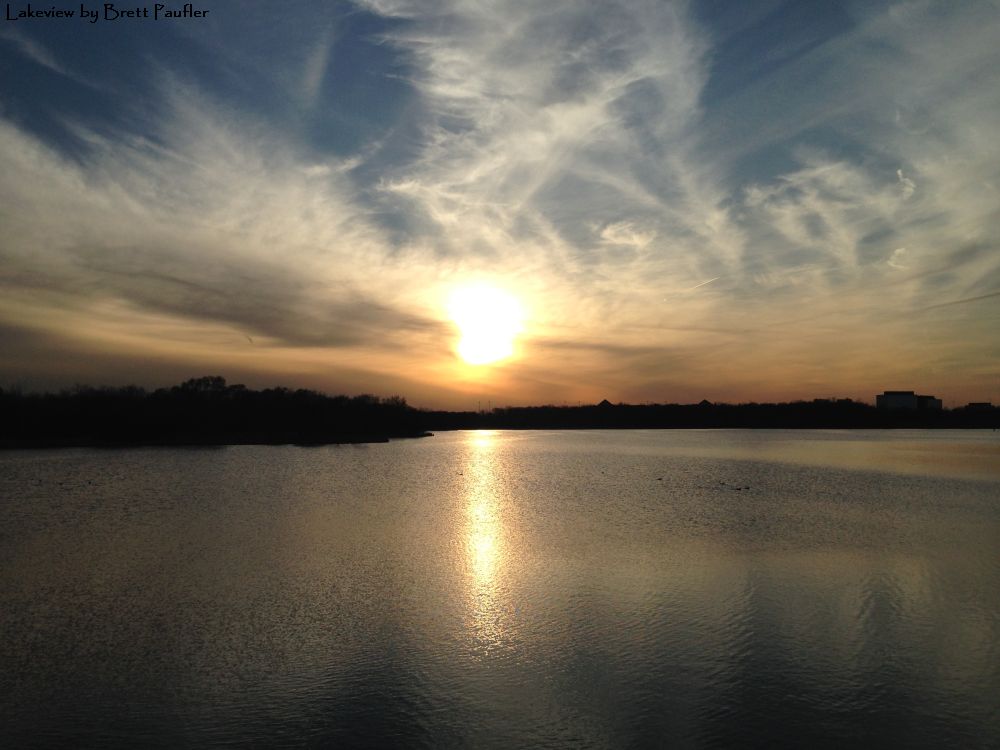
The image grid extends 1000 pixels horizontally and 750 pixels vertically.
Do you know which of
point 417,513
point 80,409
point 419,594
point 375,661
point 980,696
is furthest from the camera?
point 80,409

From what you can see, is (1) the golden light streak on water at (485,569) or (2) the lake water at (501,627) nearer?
(2) the lake water at (501,627)

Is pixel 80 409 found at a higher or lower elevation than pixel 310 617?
higher

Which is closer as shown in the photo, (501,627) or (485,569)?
(501,627)

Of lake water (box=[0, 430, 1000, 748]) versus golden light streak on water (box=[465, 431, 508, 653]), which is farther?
golden light streak on water (box=[465, 431, 508, 653])

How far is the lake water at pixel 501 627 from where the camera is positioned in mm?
9250

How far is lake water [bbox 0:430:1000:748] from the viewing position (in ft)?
30.3

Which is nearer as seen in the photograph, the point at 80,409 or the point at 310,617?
the point at 310,617

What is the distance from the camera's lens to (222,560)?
66.1 feet

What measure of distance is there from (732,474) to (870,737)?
145 ft

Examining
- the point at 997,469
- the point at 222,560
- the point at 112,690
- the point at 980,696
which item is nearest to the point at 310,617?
the point at 112,690

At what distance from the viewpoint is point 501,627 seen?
13602mm

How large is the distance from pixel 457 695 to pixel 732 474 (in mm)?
45076

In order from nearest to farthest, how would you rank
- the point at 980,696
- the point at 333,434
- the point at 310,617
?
the point at 980,696
the point at 310,617
the point at 333,434

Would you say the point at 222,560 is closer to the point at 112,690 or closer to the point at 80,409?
the point at 112,690
